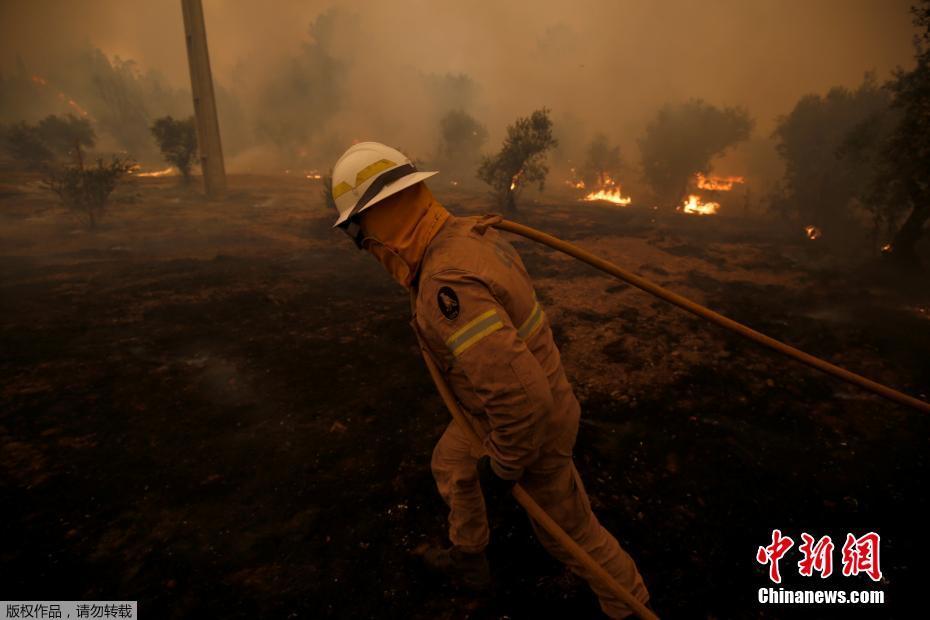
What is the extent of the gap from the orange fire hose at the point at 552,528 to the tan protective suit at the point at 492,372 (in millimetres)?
77

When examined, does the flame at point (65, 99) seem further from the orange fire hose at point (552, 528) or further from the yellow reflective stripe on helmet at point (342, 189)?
the orange fire hose at point (552, 528)

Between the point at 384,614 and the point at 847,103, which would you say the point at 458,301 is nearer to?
the point at 384,614

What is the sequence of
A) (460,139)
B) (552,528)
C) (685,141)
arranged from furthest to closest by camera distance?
(460,139) < (685,141) < (552,528)

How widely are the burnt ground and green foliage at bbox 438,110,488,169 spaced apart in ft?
111

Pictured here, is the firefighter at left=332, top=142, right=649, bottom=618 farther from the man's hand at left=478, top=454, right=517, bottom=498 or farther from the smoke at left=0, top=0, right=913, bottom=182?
the smoke at left=0, top=0, right=913, bottom=182

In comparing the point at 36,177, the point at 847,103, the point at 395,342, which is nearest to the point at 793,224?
the point at 847,103

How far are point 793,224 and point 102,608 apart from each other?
105 feet

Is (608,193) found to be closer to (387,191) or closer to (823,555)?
(823,555)

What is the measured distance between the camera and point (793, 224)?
24.6 m

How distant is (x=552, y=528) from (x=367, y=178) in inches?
89.8

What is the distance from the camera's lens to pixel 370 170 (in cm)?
239

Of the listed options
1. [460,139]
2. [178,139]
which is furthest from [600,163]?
[178,139]

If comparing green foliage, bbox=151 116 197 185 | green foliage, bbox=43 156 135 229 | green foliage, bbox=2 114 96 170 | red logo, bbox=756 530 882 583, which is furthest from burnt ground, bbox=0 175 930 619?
green foliage, bbox=2 114 96 170

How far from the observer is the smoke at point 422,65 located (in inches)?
2343
